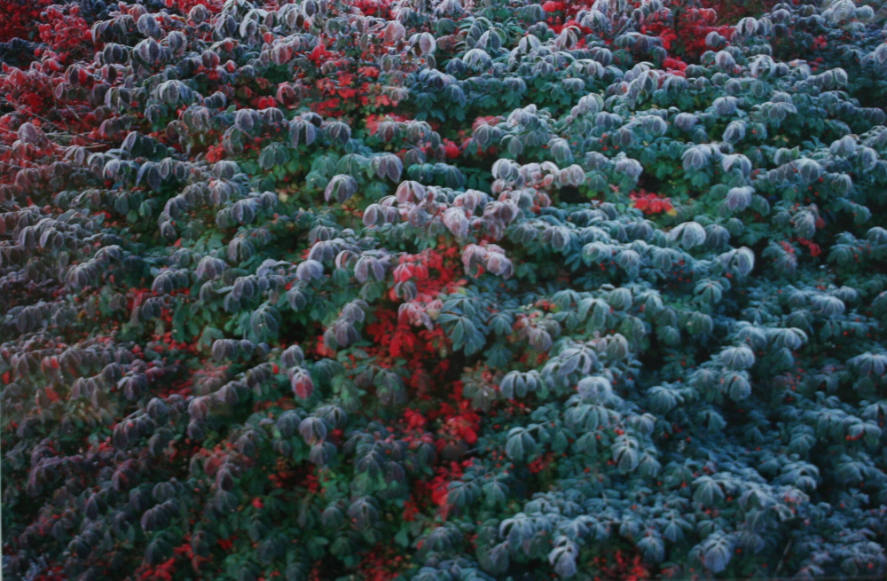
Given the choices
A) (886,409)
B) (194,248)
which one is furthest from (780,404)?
(194,248)

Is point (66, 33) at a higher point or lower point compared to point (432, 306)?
higher

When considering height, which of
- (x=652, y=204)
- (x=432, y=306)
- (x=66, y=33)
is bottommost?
(x=432, y=306)

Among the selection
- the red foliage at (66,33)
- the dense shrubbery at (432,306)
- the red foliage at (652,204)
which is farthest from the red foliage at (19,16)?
the red foliage at (652,204)

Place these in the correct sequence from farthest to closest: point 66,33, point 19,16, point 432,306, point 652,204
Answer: point 19,16, point 66,33, point 652,204, point 432,306

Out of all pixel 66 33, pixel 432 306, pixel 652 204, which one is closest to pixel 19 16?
pixel 66 33

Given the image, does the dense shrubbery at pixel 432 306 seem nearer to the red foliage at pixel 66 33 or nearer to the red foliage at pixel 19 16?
the red foliage at pixel 66 33

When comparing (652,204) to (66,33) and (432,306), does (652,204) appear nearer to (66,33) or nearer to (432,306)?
(432,306)

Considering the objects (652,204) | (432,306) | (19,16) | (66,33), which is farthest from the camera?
(19,16)

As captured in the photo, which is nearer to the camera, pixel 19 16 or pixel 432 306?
pixel 432 306
